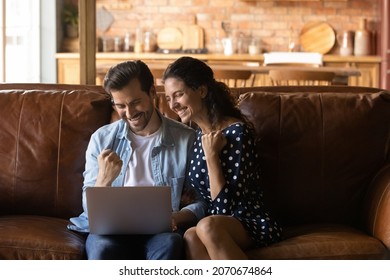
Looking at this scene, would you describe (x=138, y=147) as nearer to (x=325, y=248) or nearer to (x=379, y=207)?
(x=325, y=248)

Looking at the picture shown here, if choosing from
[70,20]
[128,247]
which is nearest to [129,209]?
[128,247]

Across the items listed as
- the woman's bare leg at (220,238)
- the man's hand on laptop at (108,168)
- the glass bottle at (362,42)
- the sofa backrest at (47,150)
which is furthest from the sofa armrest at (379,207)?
the glass bottle at (362,42)

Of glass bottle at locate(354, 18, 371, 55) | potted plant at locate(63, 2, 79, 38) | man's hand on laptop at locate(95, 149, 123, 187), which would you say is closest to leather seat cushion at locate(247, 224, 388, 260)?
man's hand on laptop at locate(95, 149, 123, 187)

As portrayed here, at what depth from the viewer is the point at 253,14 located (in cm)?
710

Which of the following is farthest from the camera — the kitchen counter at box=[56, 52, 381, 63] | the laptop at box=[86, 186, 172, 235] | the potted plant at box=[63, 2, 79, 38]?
the potted plant at box=[63, 2, 79, 38]

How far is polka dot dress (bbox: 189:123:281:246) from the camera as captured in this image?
88.2 inches

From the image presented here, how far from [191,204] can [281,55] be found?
4017mm

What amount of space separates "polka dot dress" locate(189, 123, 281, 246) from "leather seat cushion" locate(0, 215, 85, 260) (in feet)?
1.50

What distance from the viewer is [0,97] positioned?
2775mm

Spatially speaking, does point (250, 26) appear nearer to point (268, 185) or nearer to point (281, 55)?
point (281, 55)

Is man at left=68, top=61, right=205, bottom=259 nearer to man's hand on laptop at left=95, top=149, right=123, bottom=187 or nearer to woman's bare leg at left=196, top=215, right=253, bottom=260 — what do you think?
man's hand on laptop at left=95, top=149, right=123, bottom=187

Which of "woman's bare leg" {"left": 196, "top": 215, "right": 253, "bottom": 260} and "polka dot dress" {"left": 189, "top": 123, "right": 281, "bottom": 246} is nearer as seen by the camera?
"woman's bare leg" {"left": 196, "top": 215, "right": 253, "bottom": 260}

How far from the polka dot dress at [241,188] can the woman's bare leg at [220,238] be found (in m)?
0.09
